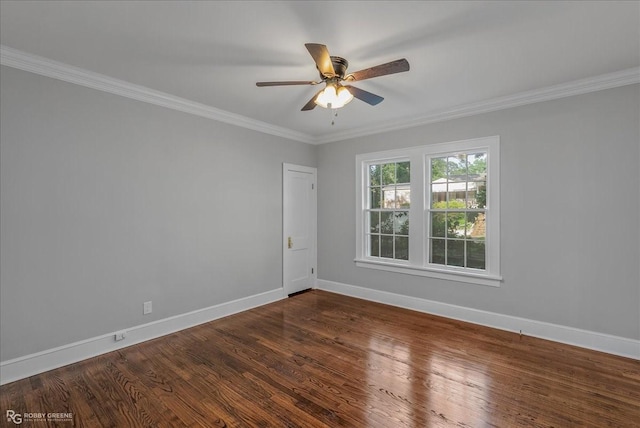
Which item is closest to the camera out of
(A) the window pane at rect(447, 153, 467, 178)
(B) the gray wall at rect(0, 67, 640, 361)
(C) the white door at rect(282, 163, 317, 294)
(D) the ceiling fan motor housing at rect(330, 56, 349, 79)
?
(D) the ceiling fan motor housing at rect(330, 56, 349, 79)

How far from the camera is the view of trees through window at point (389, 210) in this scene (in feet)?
14.6

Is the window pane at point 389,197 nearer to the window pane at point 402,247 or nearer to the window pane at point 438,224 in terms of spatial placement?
the window pane at point 402,247

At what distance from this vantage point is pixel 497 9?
6.44 feet

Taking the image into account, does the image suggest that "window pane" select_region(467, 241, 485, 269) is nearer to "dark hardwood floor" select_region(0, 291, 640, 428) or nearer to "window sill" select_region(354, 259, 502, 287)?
"window sill" select_region(354, 259, 502, 287)

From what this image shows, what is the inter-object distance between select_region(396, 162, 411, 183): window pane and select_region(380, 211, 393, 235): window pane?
53 centimetres

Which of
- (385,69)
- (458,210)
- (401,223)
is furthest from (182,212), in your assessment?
(458,210)

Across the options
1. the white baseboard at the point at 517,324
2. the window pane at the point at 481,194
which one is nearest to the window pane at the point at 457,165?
the window pane at the point at 481,194

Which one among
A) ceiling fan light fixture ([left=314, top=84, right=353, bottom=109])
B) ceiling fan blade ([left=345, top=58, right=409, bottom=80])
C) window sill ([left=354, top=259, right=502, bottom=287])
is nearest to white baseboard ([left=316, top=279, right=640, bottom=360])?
window sill ([left=354, top=259, right=502, bottom=287])

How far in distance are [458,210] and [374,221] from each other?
131 cm

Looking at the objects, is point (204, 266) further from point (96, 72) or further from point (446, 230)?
point (446, 230)

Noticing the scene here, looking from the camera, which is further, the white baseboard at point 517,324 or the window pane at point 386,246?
the window pane at point 386,246

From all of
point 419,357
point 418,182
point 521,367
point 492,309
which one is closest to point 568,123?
point 418,182

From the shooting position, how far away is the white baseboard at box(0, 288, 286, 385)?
2500 millimetres

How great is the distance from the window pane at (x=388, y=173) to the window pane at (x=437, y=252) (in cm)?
109
